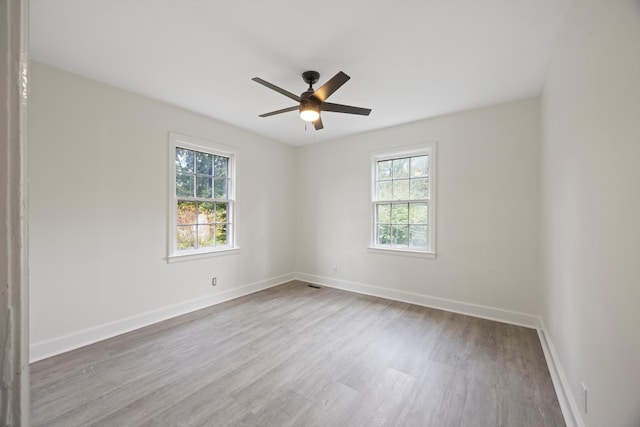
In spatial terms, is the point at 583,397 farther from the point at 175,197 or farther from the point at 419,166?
the point at 175,197

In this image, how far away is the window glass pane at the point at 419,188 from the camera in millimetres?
3816

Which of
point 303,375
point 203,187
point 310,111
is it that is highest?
point 310,111

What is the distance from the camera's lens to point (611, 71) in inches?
48.5

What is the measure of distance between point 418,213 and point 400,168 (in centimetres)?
73

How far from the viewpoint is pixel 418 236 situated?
3.90m

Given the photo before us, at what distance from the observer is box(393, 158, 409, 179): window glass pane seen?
4020mm

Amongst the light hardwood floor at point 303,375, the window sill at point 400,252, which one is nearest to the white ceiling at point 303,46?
the window sill at point 400,252

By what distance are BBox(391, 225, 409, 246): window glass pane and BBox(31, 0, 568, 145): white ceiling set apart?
177 cm

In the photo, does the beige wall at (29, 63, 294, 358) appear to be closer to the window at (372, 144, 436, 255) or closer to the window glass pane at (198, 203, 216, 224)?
the window glass pane at (198, 203, 216, 224)

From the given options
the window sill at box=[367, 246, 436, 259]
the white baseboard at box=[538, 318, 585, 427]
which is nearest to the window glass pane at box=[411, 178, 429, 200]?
the window sill at box=[367, 246, 436, 259]

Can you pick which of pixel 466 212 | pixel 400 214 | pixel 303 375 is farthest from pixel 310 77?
pixel 303 375

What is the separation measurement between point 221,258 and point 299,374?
2.21 metres

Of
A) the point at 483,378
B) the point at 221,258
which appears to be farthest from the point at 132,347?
the point at 483,378

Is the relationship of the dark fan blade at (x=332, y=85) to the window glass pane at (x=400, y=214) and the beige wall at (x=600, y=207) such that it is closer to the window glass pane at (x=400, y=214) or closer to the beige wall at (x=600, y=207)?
the beige wall at (x=600, y=207)
